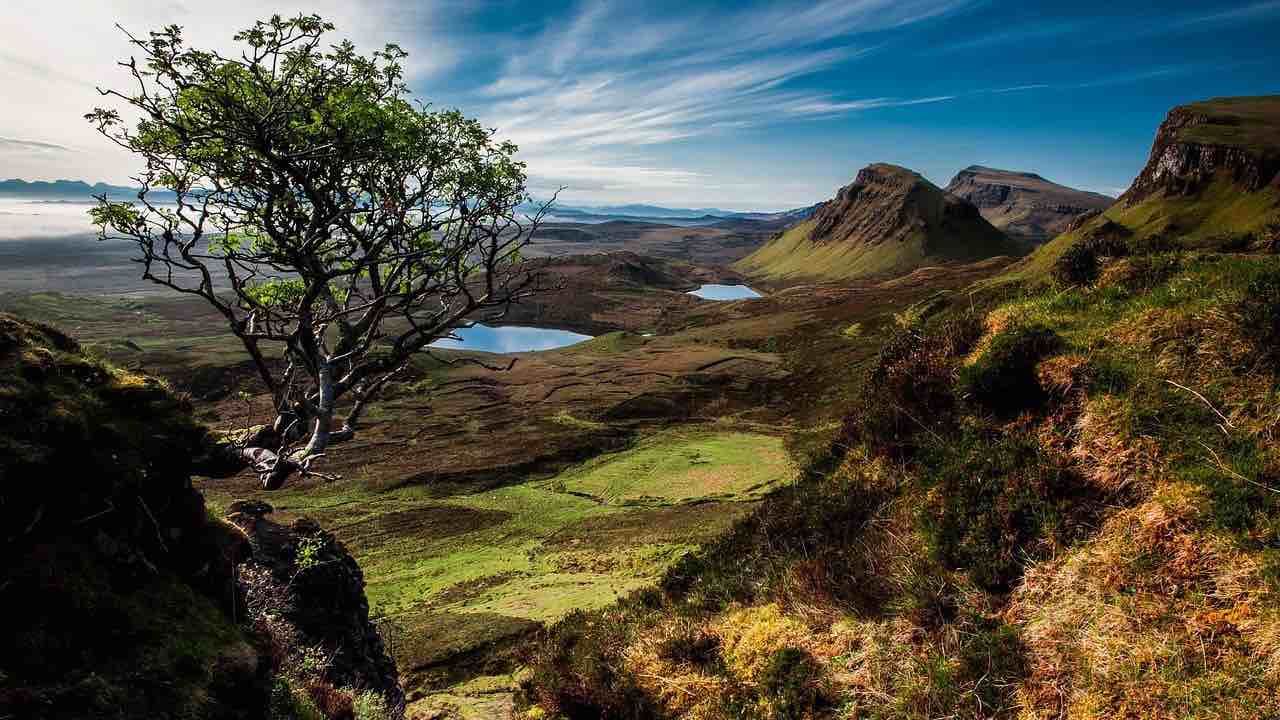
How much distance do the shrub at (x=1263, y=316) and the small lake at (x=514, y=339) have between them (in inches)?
5059

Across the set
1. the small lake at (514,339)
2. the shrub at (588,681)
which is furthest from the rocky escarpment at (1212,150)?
the shrub at (588,681)

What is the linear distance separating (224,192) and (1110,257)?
19195mm

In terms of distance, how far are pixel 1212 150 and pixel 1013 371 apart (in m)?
143

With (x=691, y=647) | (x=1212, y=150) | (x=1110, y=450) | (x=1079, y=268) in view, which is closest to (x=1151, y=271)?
(x=1079, y=268)

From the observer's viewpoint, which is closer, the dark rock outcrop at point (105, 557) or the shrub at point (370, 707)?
the dark rock outcrop at point (105, 557)

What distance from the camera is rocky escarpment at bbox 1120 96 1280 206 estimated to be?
10106 centimetres

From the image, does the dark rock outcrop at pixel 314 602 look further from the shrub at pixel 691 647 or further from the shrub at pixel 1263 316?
the shrub at pixel 1263 316

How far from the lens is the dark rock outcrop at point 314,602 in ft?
32.8

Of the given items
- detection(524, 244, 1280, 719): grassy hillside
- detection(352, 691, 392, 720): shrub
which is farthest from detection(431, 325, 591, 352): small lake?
detection(352, 691, 392, 720): shrub

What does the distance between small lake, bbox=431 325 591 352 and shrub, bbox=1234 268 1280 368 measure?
5059 inches

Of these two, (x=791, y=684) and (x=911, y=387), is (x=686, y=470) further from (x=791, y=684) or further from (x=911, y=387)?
(x=791, y=684)

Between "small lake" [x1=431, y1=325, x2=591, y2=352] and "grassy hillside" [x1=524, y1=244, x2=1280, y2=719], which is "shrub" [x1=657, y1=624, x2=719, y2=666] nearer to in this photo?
"grassy hillside" [x1=524, y1=244, x2=1280, y2=719]

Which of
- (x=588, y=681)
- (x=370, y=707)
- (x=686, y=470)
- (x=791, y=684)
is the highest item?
(x=791, y=684)

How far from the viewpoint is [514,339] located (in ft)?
490
